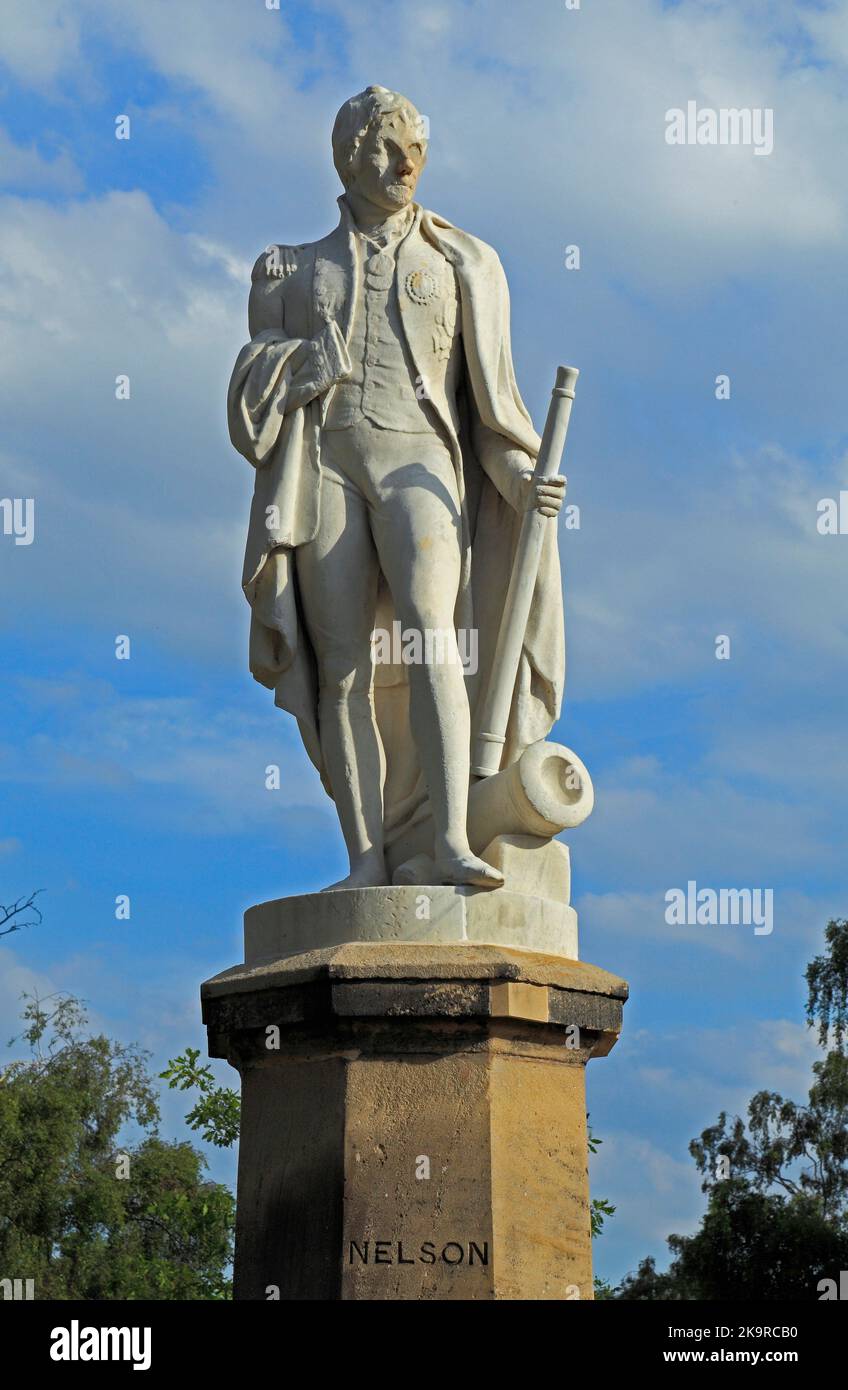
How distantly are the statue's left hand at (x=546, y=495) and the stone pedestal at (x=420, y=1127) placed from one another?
1979mm

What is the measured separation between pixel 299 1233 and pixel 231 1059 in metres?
0.92

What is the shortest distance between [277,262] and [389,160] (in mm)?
700

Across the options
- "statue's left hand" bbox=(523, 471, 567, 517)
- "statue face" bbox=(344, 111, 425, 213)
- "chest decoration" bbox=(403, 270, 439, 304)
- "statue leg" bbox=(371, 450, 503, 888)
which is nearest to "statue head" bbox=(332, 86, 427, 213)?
"statue face" bbox=(344, 111, 425, 213)

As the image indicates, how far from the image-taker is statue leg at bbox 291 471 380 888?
10.2 meters

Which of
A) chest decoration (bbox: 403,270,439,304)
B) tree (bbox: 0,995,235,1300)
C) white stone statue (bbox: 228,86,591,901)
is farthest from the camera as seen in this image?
tree (bbox: 0,995,235,1300)

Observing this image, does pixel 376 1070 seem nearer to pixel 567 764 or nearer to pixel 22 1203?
pixel 567 764

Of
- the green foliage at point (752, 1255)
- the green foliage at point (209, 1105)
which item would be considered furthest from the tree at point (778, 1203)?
the green foliage at point (209, 1105)

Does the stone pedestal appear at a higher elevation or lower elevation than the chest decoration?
lower

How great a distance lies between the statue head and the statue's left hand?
59.0 inches

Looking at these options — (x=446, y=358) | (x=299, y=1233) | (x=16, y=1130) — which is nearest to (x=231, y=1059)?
(x=299, y=1233)

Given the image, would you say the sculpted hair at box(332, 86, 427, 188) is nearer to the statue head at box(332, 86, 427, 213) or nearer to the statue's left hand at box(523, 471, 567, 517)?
the statue head at box(332, 86, 427, 213)

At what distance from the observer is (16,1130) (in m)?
30.4

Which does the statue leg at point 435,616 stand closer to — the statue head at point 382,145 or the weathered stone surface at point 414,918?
the weathered stone surface at point 414,918
